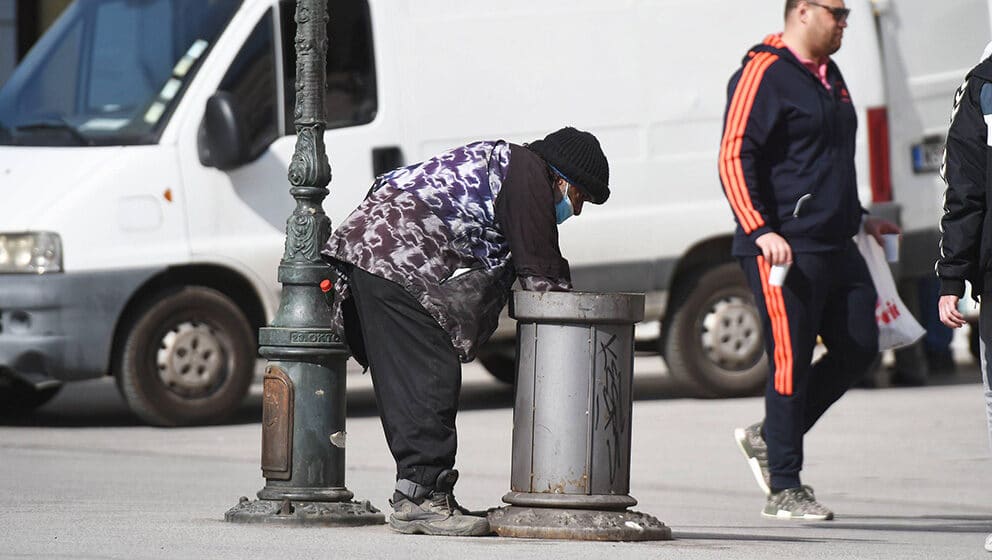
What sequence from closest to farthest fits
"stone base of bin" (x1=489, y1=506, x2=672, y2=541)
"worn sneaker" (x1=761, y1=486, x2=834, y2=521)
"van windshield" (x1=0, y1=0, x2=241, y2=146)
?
"stone base of bin" (x1=489, y1=506, x2=672, y2=541) < "worn sneaker" (x1=761, y1=486, x2=834, y2=521) < "van windshield" (x1=0, y1=0, x2=241, y2=146)

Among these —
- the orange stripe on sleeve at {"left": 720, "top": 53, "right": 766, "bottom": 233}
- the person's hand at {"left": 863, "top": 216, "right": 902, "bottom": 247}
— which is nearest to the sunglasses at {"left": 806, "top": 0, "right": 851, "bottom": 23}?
the orange stripe on sleeve at {"left": 720, "top": 53, "right": 766, "bottom": 233}

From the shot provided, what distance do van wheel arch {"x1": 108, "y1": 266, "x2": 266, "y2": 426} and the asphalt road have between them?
0.11 metres

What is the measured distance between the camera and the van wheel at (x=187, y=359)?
10.5 meters

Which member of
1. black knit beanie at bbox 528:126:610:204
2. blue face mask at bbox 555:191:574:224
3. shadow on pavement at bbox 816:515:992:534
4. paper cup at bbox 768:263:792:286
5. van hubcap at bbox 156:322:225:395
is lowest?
shadow on pavement at bbox 816:515:992:534

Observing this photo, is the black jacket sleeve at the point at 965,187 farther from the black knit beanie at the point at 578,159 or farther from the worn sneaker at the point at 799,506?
the worn sneaker at the point at 799,506

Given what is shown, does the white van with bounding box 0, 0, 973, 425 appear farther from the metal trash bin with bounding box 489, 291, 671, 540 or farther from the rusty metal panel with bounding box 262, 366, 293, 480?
the metal trash bin with bounding box 489, 291, 671, 540

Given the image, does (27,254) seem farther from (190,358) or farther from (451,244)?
(451,244)

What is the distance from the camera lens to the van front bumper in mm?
10180

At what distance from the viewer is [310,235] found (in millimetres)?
6516

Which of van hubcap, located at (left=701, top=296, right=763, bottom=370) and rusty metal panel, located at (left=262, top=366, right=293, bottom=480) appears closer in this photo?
→ rusty metal panel, located at (left=262, top=366, right=293, bottom=480)

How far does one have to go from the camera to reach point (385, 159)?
10930 mm

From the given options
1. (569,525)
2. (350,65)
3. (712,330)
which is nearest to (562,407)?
(569,525)

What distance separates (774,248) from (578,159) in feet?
3.84

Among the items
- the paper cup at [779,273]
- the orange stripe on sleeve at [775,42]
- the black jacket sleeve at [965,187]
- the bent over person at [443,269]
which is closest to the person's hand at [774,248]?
the paper cup at [779,273]
